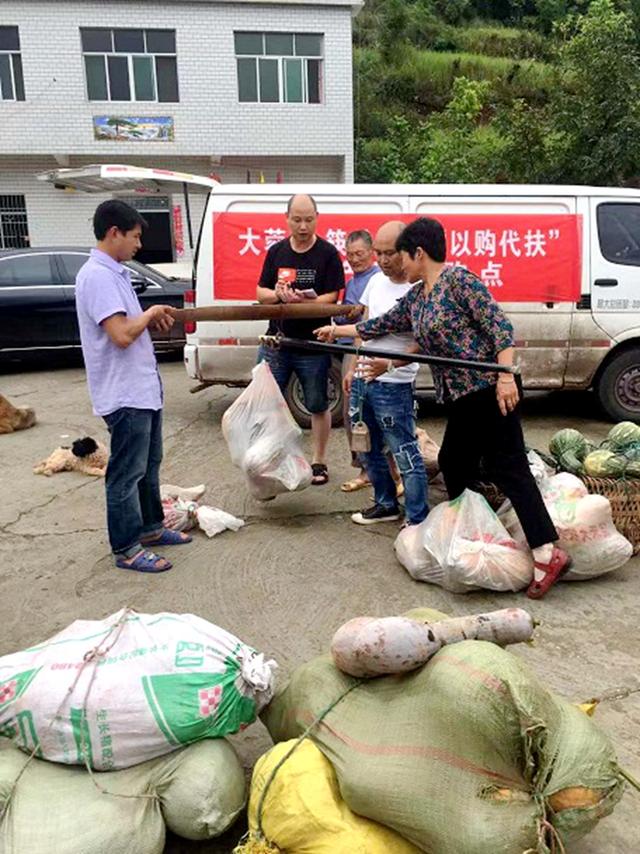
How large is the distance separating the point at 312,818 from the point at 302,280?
3.33m

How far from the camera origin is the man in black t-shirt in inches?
173

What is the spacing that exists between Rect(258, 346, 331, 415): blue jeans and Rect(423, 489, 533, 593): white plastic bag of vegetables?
1522 millimetres

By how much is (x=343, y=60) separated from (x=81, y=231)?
24.4 feet

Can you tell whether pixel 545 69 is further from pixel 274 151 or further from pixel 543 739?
pixel 543 739

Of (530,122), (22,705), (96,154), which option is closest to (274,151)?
(96,154)

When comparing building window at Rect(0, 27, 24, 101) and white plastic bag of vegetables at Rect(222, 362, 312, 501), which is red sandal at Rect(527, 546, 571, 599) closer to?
white plastic bag of vegetables at Rect(222, 362, 312, 501)

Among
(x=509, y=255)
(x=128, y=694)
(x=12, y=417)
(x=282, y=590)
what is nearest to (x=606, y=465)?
(x=282, y=590)

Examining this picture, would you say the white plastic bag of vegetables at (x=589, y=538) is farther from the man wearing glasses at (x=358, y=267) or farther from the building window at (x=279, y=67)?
the building window at (x=279, y=67)

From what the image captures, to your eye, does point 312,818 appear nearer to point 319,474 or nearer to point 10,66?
point 319,474

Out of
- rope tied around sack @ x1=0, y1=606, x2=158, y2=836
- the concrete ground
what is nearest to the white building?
the concrete ground

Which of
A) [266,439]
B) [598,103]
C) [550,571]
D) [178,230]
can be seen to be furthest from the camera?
[178,230]

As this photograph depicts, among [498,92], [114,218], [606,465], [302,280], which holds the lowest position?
[606,465]

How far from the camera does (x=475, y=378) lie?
3.26m

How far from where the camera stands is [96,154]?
1691 centimetres
